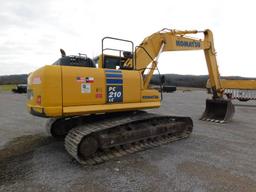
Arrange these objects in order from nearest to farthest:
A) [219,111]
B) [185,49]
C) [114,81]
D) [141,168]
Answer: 1. [141,168]
2. [114,81]
3. [185,49]
4. [219,111]

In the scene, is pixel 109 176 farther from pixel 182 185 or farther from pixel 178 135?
pixel 178 135

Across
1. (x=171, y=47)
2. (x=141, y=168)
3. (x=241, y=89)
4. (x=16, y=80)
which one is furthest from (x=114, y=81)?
(x=16, y=80)

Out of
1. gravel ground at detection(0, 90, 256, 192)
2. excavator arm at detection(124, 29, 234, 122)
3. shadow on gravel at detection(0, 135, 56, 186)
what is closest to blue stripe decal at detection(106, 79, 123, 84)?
excavator arm at detection(124, 29, 234, 122)

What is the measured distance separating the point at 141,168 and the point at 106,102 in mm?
1864

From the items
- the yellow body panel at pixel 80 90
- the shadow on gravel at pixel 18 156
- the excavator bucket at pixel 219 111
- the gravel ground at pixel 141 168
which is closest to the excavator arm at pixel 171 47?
the excavator bucket at pixel 219 111

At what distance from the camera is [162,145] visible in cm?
683

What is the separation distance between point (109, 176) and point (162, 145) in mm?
2462

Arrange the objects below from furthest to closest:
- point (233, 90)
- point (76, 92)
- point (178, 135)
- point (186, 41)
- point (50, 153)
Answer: point (233, 90) → point (186, 41) → point (178, 135) → point (50, 153) → point (76, 92)

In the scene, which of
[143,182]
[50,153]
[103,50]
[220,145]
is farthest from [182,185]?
[103,50]

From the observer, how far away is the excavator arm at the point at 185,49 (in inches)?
305

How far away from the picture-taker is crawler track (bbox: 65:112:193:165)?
552 cm

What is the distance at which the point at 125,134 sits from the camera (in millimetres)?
6246

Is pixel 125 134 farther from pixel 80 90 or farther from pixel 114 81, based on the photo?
pixel 80 90

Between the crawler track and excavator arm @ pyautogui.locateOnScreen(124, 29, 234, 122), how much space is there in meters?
1.26
